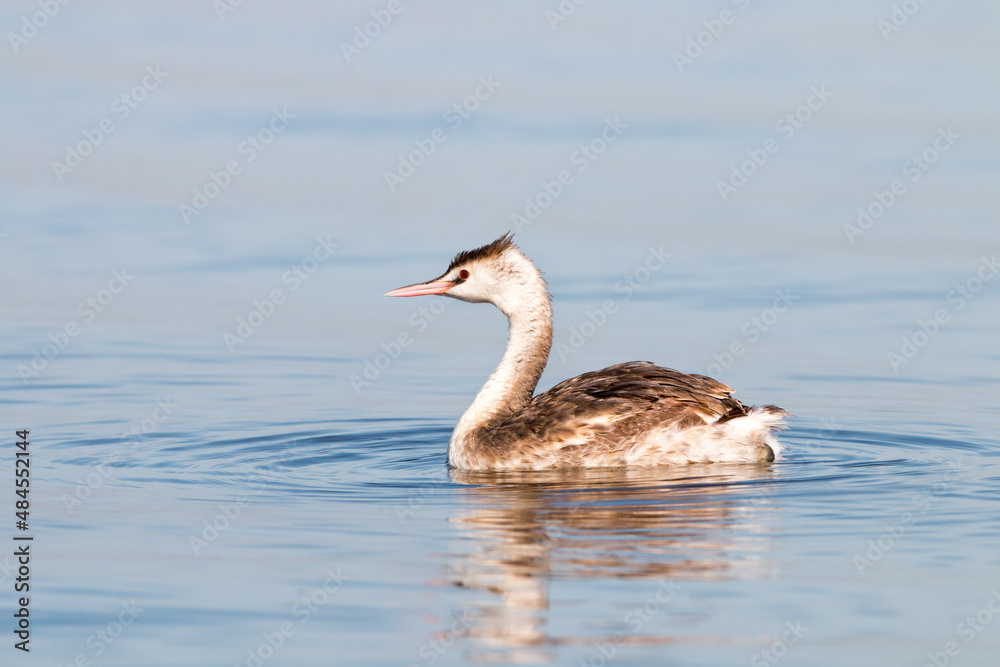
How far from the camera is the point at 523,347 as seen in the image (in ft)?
38.1

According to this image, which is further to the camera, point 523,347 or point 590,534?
point 523,347

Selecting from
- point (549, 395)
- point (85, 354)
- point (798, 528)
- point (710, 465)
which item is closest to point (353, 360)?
point (85, 354)

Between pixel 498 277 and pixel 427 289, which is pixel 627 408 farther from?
pixel 427 289

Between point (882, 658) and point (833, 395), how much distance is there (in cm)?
625

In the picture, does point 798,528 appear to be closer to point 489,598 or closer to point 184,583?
point 489,598

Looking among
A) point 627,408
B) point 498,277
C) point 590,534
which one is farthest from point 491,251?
point 590,534

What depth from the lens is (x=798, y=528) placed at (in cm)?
887

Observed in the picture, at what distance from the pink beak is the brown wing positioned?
112cm

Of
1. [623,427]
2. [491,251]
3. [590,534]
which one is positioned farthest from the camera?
[491,251]

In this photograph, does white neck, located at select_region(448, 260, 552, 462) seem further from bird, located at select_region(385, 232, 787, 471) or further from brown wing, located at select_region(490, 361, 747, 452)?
brown wing, located at select_region(490, 361, 747, 452)

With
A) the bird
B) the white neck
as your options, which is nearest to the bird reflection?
the bird

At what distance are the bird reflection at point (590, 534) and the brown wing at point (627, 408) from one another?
275 mm

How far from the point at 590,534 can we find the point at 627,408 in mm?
2223

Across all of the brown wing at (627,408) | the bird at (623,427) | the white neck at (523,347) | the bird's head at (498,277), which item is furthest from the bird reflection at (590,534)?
the bird's head at (498,277)
